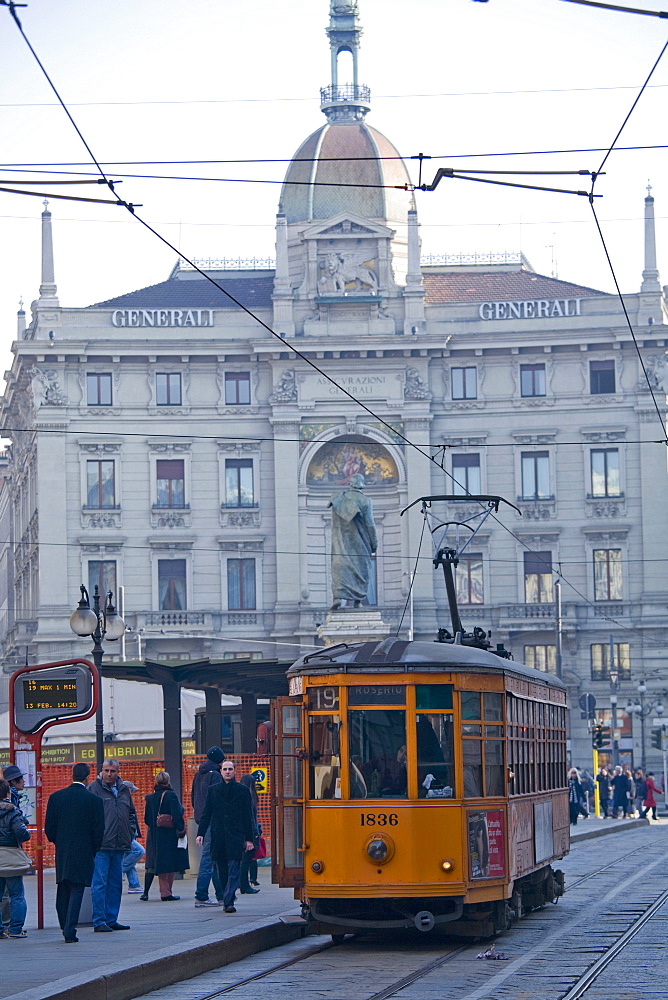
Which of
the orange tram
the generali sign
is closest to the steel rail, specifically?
the orange tram

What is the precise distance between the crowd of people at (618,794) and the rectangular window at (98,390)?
21773 millimetres

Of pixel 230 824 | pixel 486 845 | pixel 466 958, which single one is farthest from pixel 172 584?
pixel 466 958

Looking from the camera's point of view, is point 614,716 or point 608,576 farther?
point 608,576

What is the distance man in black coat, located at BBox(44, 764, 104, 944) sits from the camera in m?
14.1

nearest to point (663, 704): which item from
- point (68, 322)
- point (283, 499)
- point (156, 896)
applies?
point (283, 499)

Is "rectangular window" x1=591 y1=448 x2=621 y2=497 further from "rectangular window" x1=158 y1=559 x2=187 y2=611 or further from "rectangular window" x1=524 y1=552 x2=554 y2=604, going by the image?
"rectangular window" x1=158 y1=559 x2=187 y2=611

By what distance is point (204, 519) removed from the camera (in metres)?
62.4

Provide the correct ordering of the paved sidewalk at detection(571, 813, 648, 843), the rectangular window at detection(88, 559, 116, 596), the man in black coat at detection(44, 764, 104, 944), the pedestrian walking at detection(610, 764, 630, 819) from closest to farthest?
1. the man in black coat at detection(44, 764, 104, 944)
2. the paved sidewalk at detection(571, 813, 648, 843)
3. the pedestrian walking at detection(610, 764, 630, 819)
4. the rectangular window at detection(88, 559, 116, 596)

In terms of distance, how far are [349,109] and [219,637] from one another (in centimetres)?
2165

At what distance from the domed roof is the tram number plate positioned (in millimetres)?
51113

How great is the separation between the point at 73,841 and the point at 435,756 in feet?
9.87

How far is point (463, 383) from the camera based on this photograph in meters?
62.9

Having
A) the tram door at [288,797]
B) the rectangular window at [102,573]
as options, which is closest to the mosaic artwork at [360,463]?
the rectangular window at [102,573]

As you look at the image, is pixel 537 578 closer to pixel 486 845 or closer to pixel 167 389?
pixel 167 389
